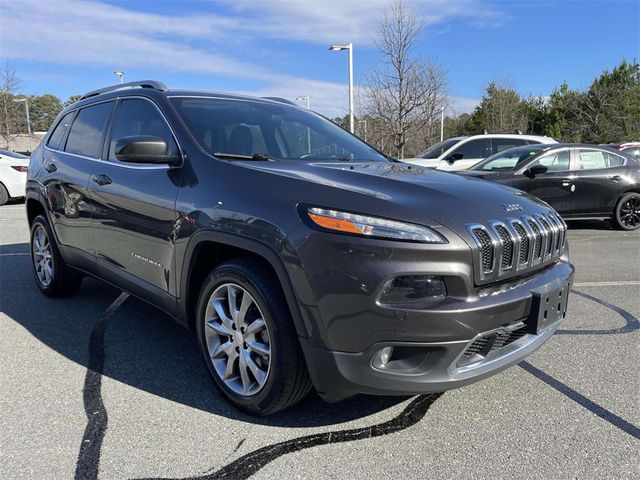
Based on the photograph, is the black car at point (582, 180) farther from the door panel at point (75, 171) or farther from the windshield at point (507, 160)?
the door panel at point (75, 171)

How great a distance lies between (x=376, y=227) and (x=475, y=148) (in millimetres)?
11729

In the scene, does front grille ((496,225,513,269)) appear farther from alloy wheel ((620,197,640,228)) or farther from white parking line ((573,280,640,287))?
alloy wheel ((620,197,640,228))

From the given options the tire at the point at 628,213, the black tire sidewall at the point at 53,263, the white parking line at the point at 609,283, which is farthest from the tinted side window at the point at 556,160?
the black tire sidewall at the point at 53,263

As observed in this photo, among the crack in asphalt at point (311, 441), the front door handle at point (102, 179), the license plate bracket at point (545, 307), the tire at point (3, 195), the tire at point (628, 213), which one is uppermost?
the front door handle at point (102, 179)

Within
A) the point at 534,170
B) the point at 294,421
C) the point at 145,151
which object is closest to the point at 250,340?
the point at 294,421

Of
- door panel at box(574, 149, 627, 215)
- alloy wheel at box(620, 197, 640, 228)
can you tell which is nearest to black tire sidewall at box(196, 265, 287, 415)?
door panel at box(574, 149, 627, 215)

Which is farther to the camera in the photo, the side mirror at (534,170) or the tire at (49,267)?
the side mirror at (534,170)

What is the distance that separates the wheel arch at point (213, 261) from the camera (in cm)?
238

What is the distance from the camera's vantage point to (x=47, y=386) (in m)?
3.11

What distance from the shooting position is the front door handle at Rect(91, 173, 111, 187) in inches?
144

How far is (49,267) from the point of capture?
193 inches

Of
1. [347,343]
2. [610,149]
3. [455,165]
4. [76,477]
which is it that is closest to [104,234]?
[76,477]

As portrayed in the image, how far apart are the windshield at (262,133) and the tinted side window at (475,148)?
965 cm

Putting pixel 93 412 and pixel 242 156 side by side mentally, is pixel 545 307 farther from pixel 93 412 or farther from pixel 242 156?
pixel 93 412
